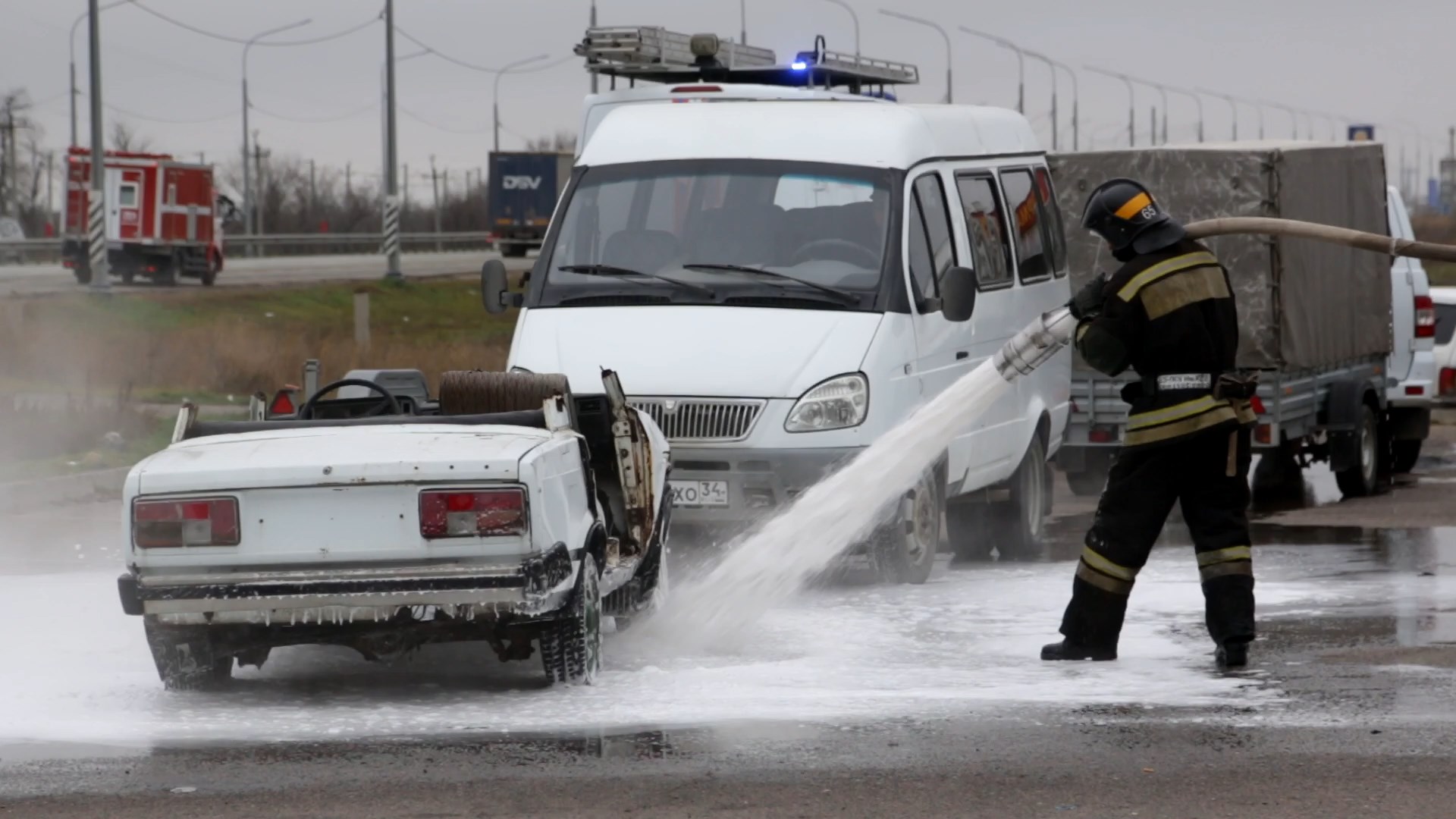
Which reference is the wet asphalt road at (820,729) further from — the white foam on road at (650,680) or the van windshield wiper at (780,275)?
the van windshield wiper at (780,275)

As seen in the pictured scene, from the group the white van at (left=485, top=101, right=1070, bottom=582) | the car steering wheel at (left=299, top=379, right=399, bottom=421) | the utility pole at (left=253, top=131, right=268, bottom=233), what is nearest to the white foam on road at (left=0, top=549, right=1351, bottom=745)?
the white van at (left=485, top=101, right=1070, bottom=582)

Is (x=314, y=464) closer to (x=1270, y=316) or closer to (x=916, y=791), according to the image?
(x=916, y=791)

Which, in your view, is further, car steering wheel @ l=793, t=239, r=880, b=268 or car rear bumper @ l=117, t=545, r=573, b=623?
car steering wheel @ l=793, t=239, r=880, b=268

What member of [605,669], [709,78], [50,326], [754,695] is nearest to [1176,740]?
[754,695]

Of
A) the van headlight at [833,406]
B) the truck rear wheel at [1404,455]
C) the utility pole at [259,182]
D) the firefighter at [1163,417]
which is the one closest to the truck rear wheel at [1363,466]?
the truck rear wheel at [1404,455]

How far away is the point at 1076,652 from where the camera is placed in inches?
310

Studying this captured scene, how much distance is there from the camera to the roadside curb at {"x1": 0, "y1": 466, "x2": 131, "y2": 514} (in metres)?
13.7

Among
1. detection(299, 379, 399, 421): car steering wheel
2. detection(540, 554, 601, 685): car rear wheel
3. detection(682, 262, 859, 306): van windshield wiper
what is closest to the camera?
detection(540, 554, 601, 685): car rear wheel

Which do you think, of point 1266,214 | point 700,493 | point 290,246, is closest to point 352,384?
point 700,493

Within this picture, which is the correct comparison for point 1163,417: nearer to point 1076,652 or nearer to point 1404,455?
point 1076,652

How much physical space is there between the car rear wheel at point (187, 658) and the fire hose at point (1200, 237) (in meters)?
3.28

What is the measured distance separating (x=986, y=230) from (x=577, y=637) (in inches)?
205

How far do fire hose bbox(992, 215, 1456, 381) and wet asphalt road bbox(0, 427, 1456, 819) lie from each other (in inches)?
44.1

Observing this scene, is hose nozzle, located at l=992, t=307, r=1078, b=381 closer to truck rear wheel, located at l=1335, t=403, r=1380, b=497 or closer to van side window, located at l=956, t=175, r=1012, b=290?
van side window, located at l=956, t=175, r=1012, b=290
